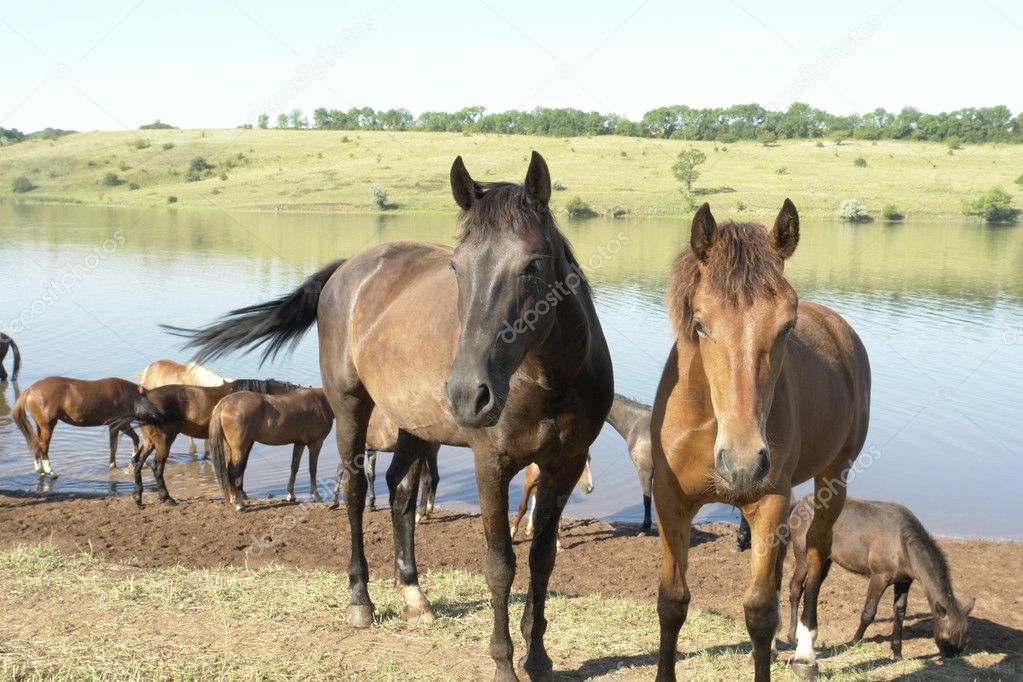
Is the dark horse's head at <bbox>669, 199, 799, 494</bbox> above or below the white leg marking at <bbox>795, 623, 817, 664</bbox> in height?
above

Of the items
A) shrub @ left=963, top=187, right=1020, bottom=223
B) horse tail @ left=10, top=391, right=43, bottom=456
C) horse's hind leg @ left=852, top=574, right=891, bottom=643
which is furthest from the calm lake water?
shrub @ left=963, top=187, right=1020, bottom=223

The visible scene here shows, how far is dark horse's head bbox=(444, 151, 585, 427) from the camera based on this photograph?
3.34m

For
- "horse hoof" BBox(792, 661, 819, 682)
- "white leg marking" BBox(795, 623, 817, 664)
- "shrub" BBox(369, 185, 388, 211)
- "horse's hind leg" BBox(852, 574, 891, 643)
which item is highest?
"shrub" BBox(369, 185, 388, 211)

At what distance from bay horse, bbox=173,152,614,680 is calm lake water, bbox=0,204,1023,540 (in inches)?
125

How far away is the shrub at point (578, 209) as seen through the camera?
51562 millimetres

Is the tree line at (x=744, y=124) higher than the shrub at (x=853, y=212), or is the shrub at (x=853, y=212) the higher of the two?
the tree line at (x=744, y=124)

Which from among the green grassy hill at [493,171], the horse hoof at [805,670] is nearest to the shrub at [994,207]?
the green grassy hill at [493,171]

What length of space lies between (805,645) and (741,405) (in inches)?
103

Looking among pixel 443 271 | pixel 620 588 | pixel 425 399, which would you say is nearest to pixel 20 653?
pixel 425 399

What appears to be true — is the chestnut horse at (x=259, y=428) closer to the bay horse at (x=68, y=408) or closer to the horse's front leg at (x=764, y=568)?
the bay horse at (x=68, y=408)

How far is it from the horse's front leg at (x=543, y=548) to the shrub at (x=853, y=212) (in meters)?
52.6

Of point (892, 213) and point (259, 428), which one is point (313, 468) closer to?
point (259, 428)

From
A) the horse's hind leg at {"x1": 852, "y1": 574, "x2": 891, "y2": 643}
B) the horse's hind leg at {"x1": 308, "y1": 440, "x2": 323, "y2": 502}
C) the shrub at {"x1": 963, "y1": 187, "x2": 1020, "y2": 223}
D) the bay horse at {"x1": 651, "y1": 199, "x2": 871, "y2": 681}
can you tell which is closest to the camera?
the bay horse at {"x1": 651, "y1": 199, "x2": 871, "y2": 681}

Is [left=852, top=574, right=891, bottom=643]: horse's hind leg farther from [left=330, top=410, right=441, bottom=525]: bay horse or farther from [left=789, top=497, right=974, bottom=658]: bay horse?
[left=330, top=410, right=441, bottom=525]: bay horse
